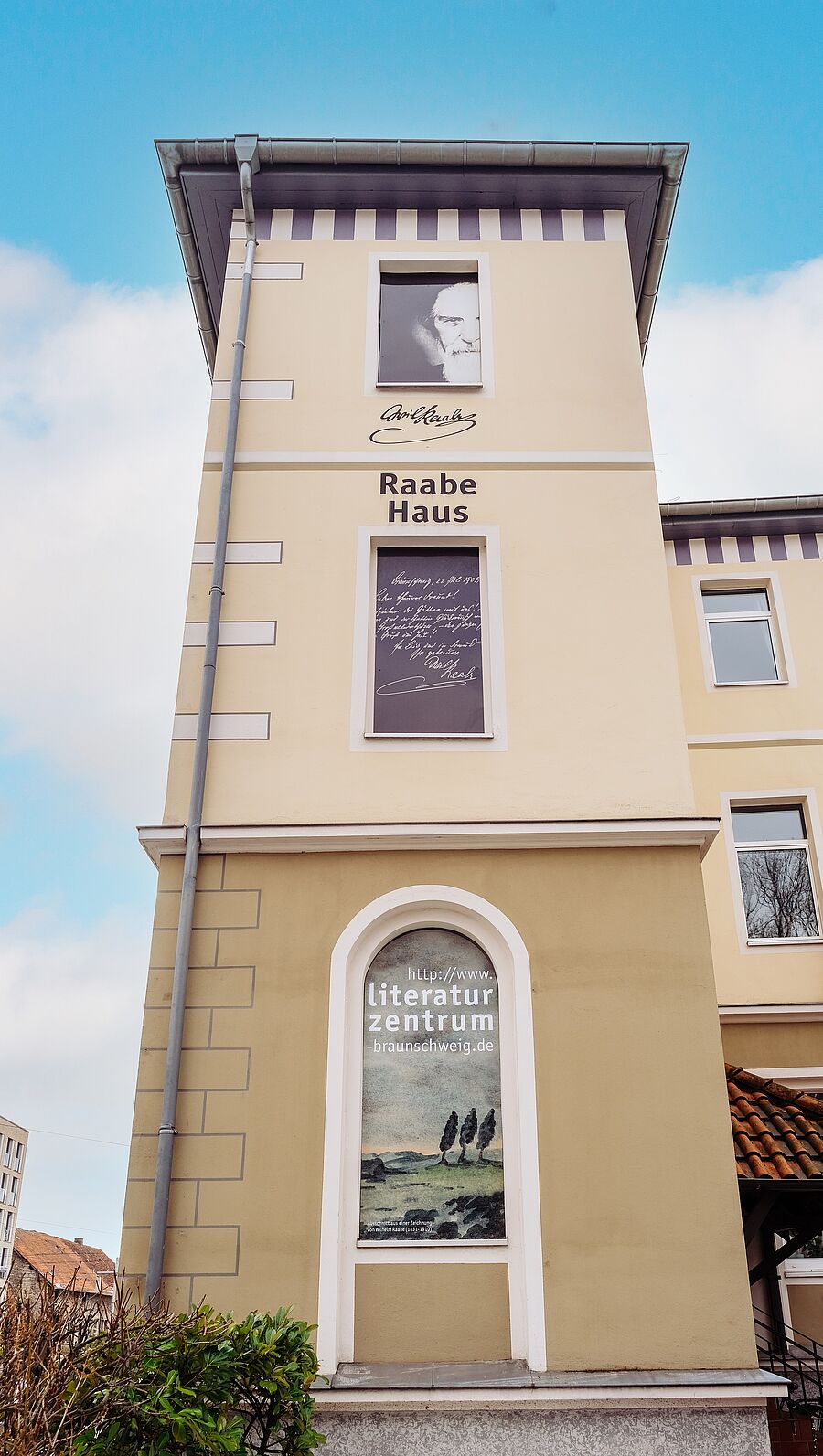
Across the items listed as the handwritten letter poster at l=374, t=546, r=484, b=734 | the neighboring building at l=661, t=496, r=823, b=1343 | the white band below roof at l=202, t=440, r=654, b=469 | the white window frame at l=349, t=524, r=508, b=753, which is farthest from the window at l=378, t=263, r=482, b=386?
the neighboring building at l=661, t=496, r=823, b=1343

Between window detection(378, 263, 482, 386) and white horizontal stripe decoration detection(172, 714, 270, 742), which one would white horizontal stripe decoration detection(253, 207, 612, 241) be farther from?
white horizontal stripe decoration detection(172, 714, 270, 742)

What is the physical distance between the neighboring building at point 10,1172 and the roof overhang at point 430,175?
3731 inches

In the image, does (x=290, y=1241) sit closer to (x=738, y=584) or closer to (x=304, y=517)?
(x=304, y=517)

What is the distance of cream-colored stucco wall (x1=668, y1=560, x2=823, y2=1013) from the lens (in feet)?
46.6

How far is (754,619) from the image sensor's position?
653 inches

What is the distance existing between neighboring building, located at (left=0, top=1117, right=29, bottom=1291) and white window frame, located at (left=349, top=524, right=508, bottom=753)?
94763 millimetres

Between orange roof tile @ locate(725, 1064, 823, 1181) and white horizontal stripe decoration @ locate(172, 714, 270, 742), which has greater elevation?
white horizontal stripe decoration @ locate(172, 714, 270, 742)

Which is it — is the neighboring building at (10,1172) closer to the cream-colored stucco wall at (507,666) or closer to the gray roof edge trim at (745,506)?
the gray roof edge trim at (745,506)

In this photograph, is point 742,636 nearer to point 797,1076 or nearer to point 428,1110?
point 797,1076

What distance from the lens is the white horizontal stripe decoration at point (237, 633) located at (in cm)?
1020

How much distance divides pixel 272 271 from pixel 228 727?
208 inches

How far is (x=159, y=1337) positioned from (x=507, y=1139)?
3.01 m

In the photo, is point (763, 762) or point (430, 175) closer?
point (430, 175)
